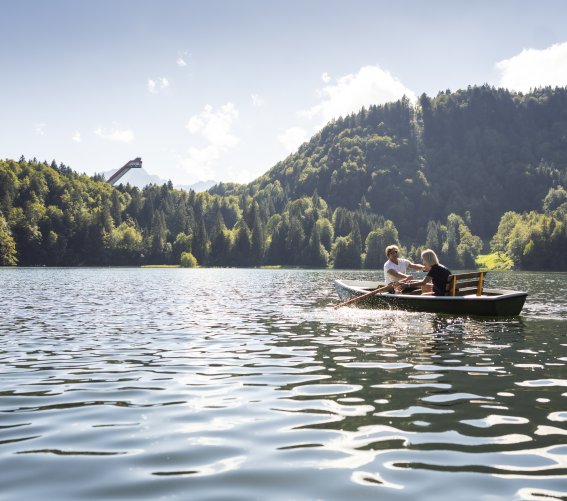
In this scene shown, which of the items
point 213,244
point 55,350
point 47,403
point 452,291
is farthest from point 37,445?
point 213,244

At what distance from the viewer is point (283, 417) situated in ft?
29.0

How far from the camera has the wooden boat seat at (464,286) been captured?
82.7ft

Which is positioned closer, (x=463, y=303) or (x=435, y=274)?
(x=463, y=303)

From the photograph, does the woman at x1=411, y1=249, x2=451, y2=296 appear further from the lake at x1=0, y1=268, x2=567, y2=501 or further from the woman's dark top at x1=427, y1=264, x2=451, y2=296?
the lake at x1=0, y1=268, x2=567, y2=501

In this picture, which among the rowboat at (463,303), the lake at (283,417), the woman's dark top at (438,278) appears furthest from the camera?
the woman's dark top at (438,278)

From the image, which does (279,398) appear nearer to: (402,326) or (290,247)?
(402,326)

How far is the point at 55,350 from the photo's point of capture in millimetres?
15672

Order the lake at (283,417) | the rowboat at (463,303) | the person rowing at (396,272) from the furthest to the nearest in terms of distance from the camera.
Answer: the person rowing at (396,272), the rowboat at (463,303), the lake at (283,417)

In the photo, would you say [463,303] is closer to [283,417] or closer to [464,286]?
[464,286]

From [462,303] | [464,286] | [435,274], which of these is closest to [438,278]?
[435,274]

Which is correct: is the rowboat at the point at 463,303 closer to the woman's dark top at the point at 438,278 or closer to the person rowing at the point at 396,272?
the woman's dark top at the point at 438,278

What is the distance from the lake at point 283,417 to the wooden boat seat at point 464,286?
667cm

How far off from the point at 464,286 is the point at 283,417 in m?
19.1

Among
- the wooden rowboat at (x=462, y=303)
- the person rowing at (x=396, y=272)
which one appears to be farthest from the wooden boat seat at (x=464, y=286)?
the person rowing at (x=396, y=272)
